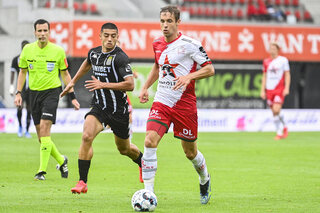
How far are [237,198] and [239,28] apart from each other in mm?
20338

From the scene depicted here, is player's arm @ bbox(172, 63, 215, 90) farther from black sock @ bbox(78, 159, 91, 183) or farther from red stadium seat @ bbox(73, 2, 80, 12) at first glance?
red stadium seat @ bbox(73, 2, 80, 12)

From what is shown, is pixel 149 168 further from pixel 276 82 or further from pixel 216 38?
pixel 216 38

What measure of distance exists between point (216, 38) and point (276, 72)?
791 cm

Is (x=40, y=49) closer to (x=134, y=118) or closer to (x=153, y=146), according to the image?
(x=153, y=146)

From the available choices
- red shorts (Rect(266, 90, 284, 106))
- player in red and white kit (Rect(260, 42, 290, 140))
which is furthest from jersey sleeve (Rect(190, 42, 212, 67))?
red shorts (Rect(266, 90, 284, 106))

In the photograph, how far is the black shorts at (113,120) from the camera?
29.4 feet

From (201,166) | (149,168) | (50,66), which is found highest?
(50,66)

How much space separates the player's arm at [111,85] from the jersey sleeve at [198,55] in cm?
93

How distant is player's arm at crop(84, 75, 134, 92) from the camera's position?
8539mm

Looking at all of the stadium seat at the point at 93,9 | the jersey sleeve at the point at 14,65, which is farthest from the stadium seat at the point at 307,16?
the jersey sleeve at the point at 14,65

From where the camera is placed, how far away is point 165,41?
28.0ft

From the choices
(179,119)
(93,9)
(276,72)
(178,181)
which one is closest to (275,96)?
(276,72)

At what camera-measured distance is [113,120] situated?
357 inches

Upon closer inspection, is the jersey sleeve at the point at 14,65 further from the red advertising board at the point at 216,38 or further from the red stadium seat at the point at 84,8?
the red stadium seat at the point at 84,8
